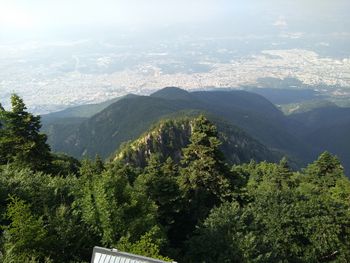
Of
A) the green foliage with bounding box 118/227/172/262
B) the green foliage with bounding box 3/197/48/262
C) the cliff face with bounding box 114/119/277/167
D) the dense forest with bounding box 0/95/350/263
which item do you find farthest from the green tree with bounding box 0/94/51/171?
the cliff face with bounding box 114/119/277/167

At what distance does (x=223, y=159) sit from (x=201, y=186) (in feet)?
11.5

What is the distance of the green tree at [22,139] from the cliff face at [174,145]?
67157mm

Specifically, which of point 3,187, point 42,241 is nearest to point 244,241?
point 42,241

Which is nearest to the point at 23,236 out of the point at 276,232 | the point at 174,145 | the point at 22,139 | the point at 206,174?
the point at 276,232

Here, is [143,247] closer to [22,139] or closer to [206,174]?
[206,174]

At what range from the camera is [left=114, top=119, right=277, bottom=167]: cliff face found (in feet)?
406

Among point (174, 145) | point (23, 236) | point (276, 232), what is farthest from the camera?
point (174, 145)

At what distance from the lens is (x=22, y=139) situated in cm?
3625

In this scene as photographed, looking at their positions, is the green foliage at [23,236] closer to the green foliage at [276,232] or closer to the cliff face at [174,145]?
the green foliage at [276,232]

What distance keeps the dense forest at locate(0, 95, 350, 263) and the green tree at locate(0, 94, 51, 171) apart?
3.7 inches

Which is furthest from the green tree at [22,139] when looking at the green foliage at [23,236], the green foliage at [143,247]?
the green foliage at [143,247]

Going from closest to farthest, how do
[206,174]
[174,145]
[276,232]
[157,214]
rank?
[157,214]
[276,232]
[206,174]
[174,145]

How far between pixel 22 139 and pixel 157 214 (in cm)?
1678

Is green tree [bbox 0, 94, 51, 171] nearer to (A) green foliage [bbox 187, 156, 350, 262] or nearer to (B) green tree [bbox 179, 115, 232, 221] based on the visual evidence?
(B) green tree [bbox 179, 115, 232, 221]
